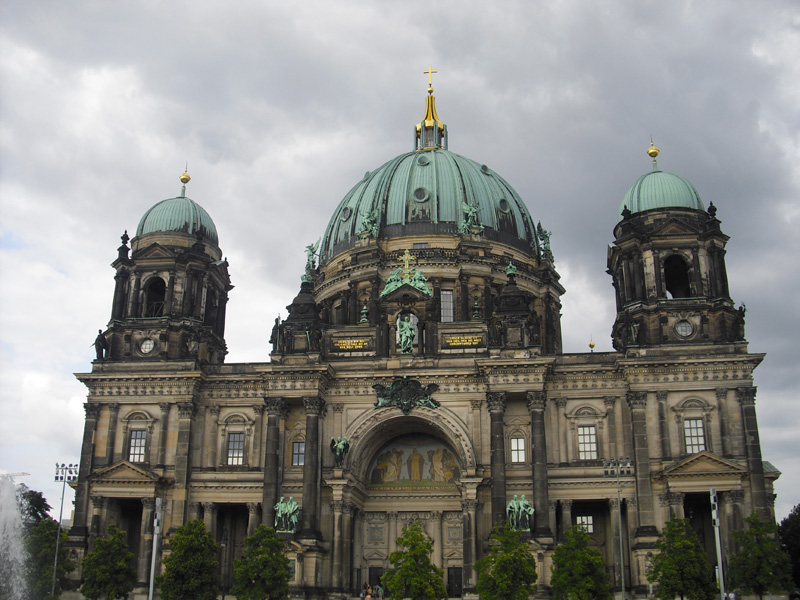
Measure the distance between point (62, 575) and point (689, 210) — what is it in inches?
1679

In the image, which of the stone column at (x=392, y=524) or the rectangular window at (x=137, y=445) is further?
the stone column at (x=392, y=524)

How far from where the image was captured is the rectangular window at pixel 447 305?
6328 cm

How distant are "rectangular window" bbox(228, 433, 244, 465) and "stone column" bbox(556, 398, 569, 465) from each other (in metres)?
19.5

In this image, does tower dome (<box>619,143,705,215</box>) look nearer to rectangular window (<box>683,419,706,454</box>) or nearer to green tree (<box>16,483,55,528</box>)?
rectangular window (<box>683,419,706,454</box>)

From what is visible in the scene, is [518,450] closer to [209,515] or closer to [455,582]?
[455,582]

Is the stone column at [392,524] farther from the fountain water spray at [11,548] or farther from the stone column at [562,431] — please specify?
the fountain water spray at [11,548]

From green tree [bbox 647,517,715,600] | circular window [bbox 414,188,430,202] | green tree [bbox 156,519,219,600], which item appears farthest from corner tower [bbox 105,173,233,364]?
green tree [bbox 647,517,715,600]

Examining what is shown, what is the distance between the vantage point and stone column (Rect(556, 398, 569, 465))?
5306 cm

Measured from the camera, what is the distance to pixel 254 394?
56.2 metres

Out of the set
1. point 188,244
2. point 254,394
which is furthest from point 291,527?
point 188,244

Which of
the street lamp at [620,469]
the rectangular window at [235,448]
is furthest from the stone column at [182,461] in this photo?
the street lamp at [620,469]

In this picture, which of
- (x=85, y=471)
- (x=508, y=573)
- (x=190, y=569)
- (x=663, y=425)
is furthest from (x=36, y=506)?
(x=663, y=425)

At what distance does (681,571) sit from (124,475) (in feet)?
105

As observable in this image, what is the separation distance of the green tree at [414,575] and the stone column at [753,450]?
18.5m
